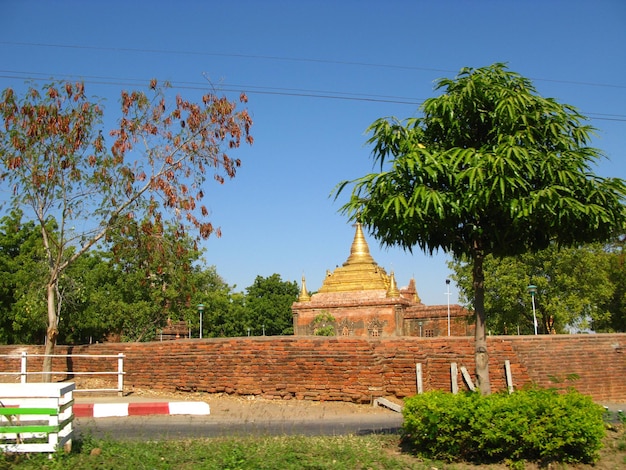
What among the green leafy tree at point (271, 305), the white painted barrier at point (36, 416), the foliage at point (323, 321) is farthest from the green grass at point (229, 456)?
the green leafy tree at point (271, 305)

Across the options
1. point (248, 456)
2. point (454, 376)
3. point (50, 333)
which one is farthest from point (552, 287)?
point (248, 456)

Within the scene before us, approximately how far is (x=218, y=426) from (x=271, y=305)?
50448 millimetres

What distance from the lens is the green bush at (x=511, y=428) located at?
6.32 metres

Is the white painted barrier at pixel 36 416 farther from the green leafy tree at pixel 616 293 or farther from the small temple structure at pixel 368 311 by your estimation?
the green leafy tree at pixel 616 293

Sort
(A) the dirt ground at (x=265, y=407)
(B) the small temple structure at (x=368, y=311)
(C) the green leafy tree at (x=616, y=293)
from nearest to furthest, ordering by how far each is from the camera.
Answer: (A) the dirt ground at (x=265, y=407) < (C) the green leafy tree at (x=616, y=293) < (B) the small temple structure at (x=368, y=311)

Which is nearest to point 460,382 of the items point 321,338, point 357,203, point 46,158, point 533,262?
point 321,338

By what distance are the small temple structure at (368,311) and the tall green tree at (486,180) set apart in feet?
93.6

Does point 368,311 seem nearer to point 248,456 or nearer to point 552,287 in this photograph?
point 552,287

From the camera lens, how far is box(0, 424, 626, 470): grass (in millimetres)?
6172

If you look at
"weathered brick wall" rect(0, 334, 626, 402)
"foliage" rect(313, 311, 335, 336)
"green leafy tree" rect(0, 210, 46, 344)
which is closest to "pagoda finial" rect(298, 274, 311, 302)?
"foliage" rect(313, 311, 335, 336)

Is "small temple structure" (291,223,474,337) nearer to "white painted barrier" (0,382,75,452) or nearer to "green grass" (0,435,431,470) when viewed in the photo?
"green grass" (0,435,431,470)

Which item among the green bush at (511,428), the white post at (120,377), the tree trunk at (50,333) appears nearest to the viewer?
the green bush at (511,428)

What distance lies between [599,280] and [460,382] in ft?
66.1

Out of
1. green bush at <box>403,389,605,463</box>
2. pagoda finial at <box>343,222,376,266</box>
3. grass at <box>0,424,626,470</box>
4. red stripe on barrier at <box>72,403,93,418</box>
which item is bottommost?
red stripe on barrier at <box>72,403,93,418</box>
